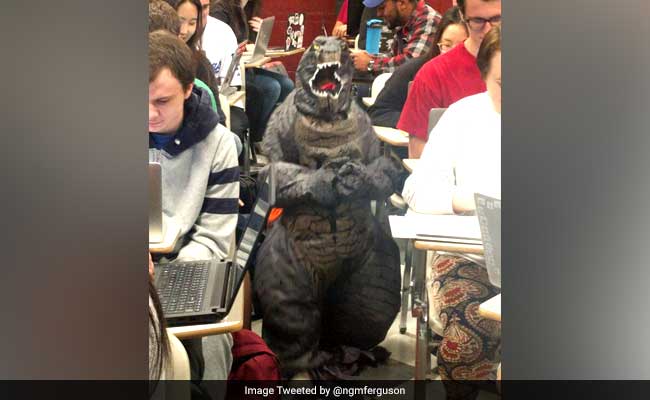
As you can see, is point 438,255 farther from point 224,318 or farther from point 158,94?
point 158,94

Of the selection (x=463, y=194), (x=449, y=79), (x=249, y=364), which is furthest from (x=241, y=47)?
(x=249, y=364)

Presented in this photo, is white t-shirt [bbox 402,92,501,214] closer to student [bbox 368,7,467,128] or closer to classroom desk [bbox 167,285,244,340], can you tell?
student [bbox 368,7,467,128]

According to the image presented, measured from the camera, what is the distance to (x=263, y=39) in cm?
190

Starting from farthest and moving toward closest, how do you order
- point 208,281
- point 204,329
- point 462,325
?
point 462,325
point 208,281
point 204,329

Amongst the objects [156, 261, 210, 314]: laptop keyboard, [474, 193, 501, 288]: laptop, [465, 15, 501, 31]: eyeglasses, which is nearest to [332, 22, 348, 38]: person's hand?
[465, 15, 501, 31]: eyeglasses

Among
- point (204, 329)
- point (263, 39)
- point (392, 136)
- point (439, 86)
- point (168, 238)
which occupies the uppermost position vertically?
point (263, 39)

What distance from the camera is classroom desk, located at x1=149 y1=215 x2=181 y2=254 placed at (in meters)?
1.79

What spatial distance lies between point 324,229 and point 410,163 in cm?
25

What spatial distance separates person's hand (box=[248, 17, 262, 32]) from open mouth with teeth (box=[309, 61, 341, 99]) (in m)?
0.16

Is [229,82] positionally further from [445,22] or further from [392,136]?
[445,22]
